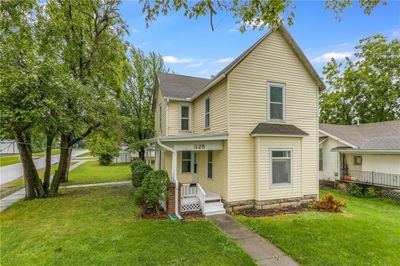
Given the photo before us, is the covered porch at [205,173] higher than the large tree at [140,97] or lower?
lower

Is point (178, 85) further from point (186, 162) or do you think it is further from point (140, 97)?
point (140, 97)

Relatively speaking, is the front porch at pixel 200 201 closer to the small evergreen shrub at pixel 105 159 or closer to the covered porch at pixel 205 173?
the covered porch at pixel 205 173

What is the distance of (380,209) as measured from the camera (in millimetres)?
11016

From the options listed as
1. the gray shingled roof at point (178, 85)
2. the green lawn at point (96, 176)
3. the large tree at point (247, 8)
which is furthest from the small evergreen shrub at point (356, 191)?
the green lawn at point (96, 176)

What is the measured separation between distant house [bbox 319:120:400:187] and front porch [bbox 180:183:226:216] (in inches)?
450

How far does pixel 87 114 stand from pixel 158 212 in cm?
616

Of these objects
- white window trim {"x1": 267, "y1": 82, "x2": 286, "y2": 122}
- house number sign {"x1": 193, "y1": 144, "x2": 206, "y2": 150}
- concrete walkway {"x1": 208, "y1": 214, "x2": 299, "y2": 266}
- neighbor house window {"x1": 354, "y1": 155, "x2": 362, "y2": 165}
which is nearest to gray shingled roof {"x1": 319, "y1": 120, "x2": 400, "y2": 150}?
neighbor house window {"x1": 354, "y1": 155, "x2": 362, "y2": 165}

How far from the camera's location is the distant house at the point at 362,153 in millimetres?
13492

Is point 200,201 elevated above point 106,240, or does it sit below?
above

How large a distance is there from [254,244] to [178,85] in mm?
11136

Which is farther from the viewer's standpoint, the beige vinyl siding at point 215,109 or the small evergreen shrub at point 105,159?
the small evergreen shrub at point 105,159

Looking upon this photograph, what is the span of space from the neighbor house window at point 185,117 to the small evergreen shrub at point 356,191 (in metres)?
12.0

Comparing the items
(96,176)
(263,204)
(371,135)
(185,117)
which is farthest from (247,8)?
(96,176)

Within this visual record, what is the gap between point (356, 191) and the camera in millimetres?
14523
